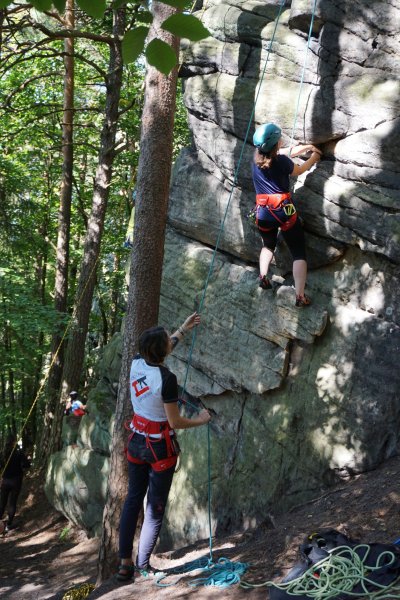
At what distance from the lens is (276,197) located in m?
6.65

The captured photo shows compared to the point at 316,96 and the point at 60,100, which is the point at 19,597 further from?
the point at 60,100

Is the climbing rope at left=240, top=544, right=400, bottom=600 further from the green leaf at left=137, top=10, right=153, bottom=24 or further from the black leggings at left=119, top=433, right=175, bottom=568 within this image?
the green leaf at left=137, top=10, right=153, bottom=24

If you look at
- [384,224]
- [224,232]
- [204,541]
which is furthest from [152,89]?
[204,541]

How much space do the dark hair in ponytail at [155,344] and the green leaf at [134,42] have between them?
117 inches

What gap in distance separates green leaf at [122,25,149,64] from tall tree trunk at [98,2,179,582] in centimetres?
471

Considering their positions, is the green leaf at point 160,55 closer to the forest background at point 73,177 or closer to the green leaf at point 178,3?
the forest background at point 73,177

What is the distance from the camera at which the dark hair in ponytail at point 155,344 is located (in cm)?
471

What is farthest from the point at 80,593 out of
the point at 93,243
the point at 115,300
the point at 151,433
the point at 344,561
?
the point at 115,300

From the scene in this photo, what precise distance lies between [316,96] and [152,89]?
1.94 metres

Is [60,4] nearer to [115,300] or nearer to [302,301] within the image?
[302,301]

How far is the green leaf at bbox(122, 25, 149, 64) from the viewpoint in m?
1.83

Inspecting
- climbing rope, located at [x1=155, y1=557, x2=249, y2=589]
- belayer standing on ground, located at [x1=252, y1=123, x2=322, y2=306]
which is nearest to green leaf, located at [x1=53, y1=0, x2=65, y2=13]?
climbing rope, located at [x1=155, y1=557, x2=249, y2=589]

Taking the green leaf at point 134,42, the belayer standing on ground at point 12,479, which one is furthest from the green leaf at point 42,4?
the belayer standing on ground at point 12,479

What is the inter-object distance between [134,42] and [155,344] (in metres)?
3.06
